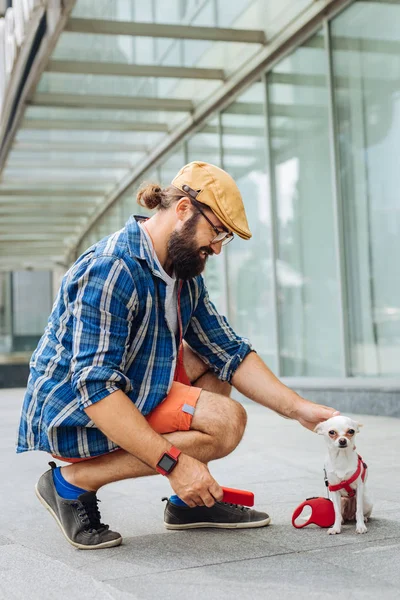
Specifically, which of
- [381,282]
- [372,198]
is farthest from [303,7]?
[381,282]

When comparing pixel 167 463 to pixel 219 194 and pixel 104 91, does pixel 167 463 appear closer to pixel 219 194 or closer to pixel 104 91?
pixel 219 194

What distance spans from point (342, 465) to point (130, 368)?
92 centimetres

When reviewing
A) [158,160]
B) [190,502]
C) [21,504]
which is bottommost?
[21,504]

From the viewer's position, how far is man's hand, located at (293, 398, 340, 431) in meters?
3.30

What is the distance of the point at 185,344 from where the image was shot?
3771 mm

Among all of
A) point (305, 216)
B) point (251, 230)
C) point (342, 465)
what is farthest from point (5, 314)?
point (342, 465)

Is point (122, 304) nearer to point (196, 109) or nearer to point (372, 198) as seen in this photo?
point (372, 198)

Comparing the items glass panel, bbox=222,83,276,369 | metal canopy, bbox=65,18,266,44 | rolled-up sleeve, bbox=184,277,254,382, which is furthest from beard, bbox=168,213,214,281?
glass panel, bbox=222,83,276,369

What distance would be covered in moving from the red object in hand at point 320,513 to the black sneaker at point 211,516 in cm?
19

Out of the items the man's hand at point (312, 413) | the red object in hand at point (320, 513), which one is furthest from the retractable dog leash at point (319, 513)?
the man's hand at point (312, 413)

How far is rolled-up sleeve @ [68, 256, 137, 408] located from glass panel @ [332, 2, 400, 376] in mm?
5540

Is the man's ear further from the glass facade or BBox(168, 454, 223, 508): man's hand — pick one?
the glass facade

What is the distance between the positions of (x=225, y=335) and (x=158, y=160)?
1261cm

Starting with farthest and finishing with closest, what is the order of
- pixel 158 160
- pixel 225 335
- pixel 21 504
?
pixel 158 160, pixel 21 504, pixel 225 335
